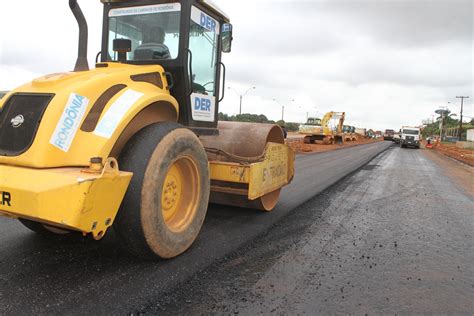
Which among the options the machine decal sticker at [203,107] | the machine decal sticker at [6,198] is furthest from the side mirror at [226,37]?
the machine decal sticker at [6,198]

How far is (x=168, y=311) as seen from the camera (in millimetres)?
2850

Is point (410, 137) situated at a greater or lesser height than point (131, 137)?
greater

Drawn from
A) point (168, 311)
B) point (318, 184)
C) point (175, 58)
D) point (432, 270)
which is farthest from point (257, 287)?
point (318, 184)

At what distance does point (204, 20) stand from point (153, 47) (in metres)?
0.74

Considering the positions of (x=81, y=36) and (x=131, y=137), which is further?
(x=81, y=36)

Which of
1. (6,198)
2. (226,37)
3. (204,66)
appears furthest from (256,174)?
(6,198)

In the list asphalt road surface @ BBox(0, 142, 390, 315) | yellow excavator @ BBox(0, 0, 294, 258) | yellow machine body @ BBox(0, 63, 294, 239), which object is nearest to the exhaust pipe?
yellow excavator @ BBox(0, 0, 294, 258)

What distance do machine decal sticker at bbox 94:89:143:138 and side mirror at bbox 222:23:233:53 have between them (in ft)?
6.89

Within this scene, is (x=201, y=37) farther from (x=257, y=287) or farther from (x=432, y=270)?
(x=432, y=270)

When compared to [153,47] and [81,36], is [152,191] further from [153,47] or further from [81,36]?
[153,47]

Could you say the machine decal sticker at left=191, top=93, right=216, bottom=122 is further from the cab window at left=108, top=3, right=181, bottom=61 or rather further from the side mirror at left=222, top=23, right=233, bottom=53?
the side mirror at left=222, top=23, right=233, bottom=53

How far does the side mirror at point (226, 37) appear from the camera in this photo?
5195 millimetres

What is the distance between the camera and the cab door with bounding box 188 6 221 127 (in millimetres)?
4531

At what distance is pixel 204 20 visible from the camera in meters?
4.71
